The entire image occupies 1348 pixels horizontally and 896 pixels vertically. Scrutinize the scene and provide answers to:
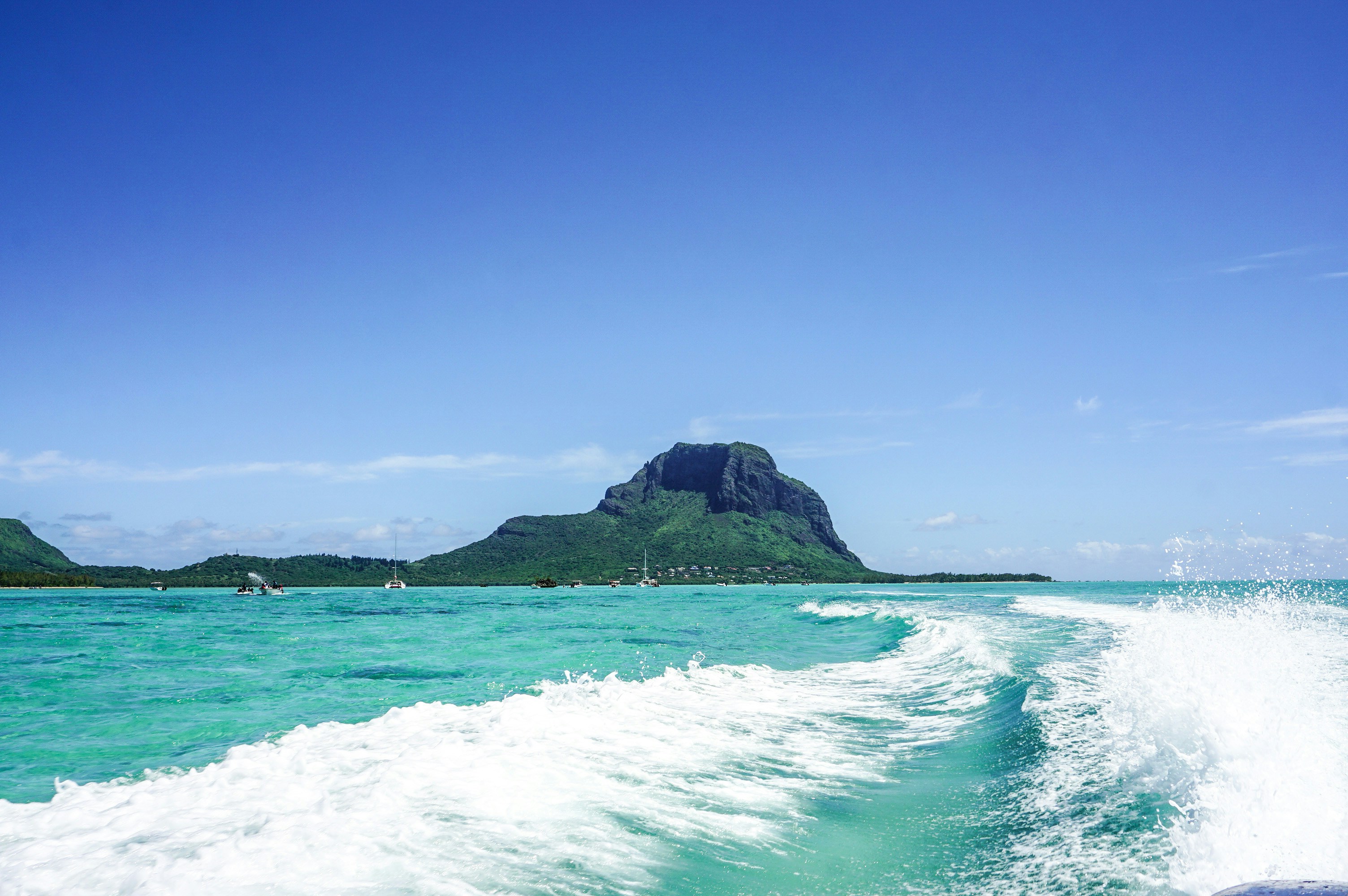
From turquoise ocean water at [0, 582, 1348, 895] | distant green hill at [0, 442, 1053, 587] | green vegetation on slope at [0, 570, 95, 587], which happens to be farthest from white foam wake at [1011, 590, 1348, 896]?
green vegetation on slope at [0, 570, 95, 587]

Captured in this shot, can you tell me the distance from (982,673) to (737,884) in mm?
12111

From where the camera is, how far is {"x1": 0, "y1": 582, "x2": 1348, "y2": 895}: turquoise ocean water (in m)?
5.74

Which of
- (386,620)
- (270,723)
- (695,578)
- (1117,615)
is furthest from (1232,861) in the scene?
(695,578)

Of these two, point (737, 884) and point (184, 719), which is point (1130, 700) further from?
point (184, 719)

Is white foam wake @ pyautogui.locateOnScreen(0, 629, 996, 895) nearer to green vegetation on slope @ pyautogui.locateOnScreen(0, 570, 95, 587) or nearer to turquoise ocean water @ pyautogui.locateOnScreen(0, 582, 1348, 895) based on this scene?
turquoise ocean water @ pyautogui.locateOnScreen(0, 582, 1348, 895)

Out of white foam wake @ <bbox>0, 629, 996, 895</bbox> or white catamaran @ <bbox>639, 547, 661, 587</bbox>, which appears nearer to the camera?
white foam wake @ <bbox>0, 629, 996, 895</bbox>

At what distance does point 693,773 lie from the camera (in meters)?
8.93

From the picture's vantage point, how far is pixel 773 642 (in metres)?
27.3

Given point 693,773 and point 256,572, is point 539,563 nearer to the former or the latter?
point 256,572

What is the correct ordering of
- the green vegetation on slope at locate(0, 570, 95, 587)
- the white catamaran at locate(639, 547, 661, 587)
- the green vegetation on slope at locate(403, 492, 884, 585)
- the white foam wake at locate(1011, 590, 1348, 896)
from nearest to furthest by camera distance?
the white foam wake at locate(1011, 590, 1348, 896) < the green vegetation on slope at locate(0, 570, 95, 587) < the white catamaran at locate(639, 547, 661, 587) < the green vegetation on slope at locate(403, 492, 884, 585)

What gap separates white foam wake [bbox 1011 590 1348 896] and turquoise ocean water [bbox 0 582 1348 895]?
0.03 metres

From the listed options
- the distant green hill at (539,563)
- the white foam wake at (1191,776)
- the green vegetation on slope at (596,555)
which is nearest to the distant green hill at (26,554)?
the distant green hill at (539,563)

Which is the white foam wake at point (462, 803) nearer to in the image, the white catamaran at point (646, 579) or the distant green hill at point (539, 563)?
the white catamaran at point (646, 579)

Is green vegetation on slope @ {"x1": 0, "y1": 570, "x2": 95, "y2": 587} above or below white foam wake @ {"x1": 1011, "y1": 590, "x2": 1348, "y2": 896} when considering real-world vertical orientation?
below
